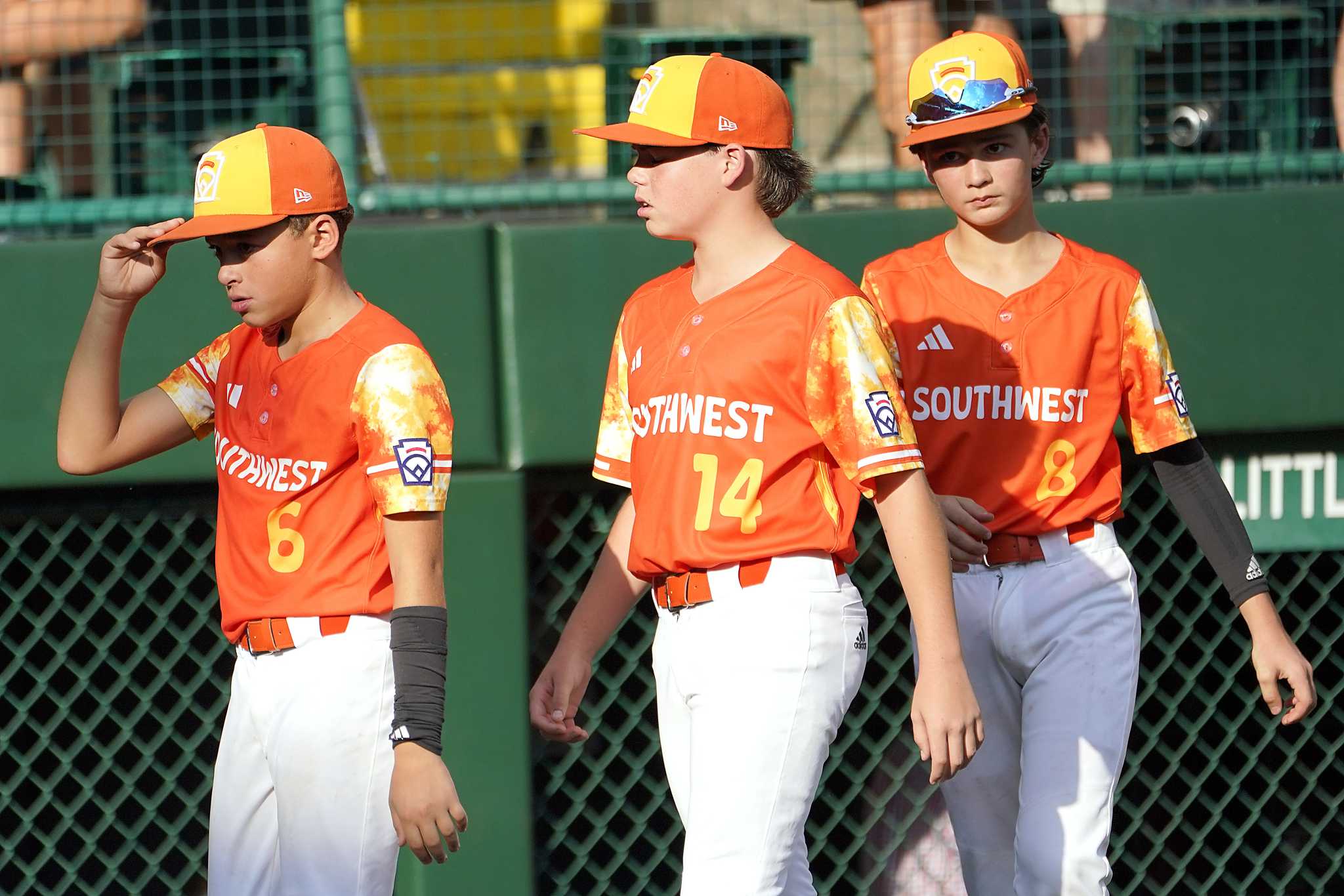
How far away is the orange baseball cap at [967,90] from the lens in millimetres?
2953

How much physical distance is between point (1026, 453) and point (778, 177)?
2.65 ft

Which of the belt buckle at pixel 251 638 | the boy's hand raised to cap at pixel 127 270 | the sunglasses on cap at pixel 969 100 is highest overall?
the sunglasses on cap at pixel 969 100

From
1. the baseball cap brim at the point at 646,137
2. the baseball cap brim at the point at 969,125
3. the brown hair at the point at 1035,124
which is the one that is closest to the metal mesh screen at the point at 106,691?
the baseball cap brim at the point at 646,137

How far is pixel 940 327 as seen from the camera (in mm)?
3080

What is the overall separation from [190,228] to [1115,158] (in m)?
2.95

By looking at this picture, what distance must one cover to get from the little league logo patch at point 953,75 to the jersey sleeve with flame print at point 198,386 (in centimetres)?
152

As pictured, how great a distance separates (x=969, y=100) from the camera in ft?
9.72

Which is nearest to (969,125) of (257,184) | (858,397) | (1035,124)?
(1035,124)

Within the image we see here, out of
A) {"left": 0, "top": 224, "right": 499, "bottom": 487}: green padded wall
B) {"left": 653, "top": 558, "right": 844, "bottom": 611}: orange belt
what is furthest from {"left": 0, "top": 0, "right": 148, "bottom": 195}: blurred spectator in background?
{"left": 653, "top": 558, "right": 844, "bottom": 611}: orange belt

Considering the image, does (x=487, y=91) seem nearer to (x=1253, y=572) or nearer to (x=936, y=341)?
(x=936, y=341)

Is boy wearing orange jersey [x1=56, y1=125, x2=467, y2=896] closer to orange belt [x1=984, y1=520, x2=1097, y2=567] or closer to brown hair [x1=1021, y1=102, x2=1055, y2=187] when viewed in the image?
orange belt [x1=984, y1=520, x2=1097, y2=567]

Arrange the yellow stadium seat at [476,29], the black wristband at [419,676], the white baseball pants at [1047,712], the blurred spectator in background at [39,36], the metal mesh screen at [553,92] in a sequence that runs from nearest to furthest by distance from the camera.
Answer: the black wristband at [419,676] → the white baseball pants at [1047,712] → the metal mesh screen at [553,92] → the blurred spectator in background at [39,36] → the yellow stadium seat at [476,29]

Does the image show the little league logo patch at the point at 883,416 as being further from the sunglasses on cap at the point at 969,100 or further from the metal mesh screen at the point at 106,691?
the metal mesh screen at the point at 106,691

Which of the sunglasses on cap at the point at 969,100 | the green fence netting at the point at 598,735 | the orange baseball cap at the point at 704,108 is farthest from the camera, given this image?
the green fence netting at the point at 598,735
